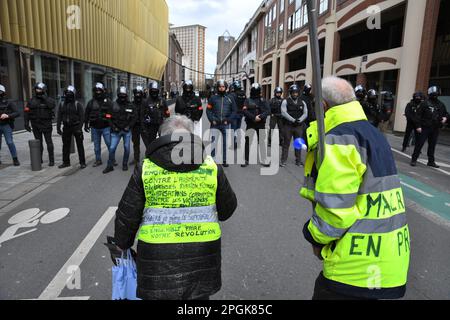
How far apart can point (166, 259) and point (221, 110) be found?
265 inches

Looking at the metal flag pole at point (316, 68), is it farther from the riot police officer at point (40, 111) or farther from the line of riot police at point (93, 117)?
the riot police officer at point (40, 111)

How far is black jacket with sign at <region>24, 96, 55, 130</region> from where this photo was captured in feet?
26.1

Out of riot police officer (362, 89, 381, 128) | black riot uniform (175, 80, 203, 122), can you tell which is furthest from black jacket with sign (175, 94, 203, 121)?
riot police officer (362, 89, 381, 128)

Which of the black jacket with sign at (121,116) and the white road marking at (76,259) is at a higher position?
the black jacket with sign at (121,116)

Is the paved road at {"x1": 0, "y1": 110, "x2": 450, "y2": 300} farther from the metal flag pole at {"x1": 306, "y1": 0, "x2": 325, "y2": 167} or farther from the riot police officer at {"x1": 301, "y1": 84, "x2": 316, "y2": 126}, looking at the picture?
the riot police officer at {"x1": 301, "y1": 84, "x2": 316, "y2": 126}

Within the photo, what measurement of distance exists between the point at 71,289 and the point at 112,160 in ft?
17.3

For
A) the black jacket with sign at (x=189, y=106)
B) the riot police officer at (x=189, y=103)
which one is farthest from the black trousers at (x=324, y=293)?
the black jacket with sign at (x=189, y=106)

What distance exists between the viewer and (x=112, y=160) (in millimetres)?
8203

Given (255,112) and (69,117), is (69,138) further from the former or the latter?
(255,112)

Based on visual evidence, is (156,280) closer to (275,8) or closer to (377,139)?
(377,139)

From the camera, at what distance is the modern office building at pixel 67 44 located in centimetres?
1341

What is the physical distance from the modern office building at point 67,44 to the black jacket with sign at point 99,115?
21.3 ft

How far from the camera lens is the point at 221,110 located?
8469 millimetres

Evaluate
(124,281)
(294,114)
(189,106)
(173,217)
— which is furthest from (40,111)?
(173,217)
